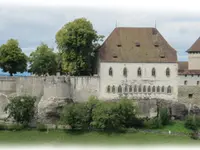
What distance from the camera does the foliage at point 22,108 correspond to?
74.1m

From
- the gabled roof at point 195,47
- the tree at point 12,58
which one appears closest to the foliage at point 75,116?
the tree at point 12,58

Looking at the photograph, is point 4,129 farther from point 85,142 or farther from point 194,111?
point 194,111

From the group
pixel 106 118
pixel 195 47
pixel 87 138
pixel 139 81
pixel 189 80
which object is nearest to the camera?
pixel 87 138

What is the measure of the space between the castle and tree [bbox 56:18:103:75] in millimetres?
1365

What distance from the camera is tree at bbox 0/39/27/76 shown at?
78062 millimetres

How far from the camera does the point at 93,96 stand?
74.8 m

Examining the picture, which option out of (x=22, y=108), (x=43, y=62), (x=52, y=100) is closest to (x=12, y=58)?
(x=43, y=62)

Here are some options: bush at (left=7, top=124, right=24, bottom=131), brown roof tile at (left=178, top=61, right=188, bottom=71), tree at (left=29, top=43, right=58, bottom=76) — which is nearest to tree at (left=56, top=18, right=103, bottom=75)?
tree at (left=29, top=43, right=58, bottom=76)

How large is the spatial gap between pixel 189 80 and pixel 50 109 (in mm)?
16034

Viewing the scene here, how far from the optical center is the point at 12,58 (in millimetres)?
78000

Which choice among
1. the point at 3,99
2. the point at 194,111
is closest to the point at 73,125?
the point at 3,99

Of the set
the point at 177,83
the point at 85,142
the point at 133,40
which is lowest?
the point at 85,142

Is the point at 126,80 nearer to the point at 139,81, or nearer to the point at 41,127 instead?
the point at 139,81

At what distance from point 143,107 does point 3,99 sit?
15198mm
